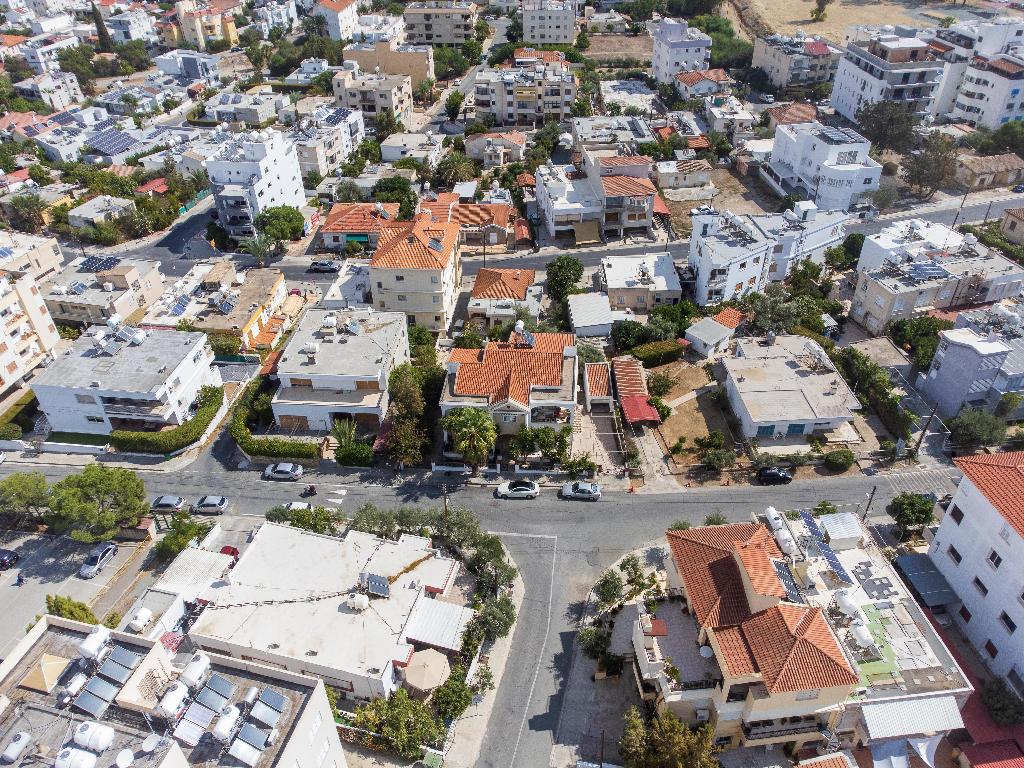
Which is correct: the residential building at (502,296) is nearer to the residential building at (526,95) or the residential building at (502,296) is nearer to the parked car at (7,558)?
the parked car at (7,558)

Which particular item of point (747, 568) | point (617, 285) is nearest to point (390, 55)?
point (617, 285)

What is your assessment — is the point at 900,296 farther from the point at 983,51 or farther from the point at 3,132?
the point at 3,132

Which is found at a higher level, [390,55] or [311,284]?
[390,55]

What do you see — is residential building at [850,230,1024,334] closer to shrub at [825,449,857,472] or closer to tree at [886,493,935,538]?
shrub at [825,449,857,472]

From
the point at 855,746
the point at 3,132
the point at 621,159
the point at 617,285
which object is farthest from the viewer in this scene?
the point at 3,132

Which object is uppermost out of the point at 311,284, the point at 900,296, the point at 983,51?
the point at 983,51

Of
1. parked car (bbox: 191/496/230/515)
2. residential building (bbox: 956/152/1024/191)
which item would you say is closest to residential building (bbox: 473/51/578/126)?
residential building (bbox: 956/152/1024/191)
